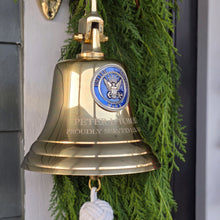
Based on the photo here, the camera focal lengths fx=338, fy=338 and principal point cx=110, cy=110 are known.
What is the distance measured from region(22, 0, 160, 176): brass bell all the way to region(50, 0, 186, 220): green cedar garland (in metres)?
0.15

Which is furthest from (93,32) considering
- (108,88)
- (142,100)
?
(142,100)

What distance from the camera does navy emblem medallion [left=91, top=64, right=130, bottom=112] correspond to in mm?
610

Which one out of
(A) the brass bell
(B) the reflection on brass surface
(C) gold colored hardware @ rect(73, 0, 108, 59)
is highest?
(B) the reflection on brass surface

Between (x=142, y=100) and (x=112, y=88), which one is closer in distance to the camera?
(x=112, y=88)

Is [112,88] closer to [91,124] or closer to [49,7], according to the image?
[91,124]

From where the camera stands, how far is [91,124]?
2.01 ft

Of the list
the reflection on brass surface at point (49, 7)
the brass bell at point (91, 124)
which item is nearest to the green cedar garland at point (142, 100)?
the reflection on brass surface at point (49, 7)

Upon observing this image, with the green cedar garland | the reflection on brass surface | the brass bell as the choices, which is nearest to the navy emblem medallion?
the brass bell

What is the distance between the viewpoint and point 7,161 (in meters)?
0.82

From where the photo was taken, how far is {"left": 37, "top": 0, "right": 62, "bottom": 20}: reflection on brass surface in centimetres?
83

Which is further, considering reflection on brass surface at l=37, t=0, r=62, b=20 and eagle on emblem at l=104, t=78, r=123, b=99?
reflection on brass surface at l=37, t=0, r=62, b=20

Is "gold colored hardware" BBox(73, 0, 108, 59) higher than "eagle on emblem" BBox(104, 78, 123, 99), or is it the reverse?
"gold colored hardware" BBox(73, 0, 108, 59)

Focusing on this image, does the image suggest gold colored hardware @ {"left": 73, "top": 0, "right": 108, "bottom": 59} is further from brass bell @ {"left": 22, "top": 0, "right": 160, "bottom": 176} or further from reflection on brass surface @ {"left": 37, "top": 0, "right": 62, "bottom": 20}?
reflection on brass surface @ {"left": 37, "top": 0, "right": 62, "bottom": 20}

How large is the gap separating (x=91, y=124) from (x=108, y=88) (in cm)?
7
